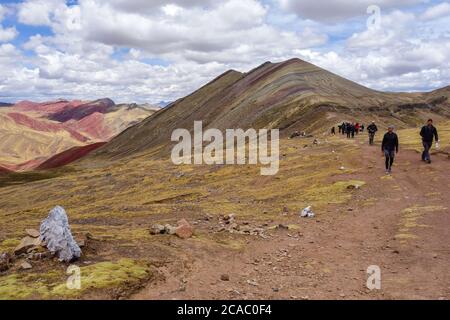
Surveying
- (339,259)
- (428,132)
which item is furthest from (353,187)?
(339,259)

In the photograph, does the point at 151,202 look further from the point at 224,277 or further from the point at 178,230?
the point at 224,277

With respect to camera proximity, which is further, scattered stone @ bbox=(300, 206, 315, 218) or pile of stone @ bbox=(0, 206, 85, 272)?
scattered stone @ bbox=(300, 206, 315, 218)

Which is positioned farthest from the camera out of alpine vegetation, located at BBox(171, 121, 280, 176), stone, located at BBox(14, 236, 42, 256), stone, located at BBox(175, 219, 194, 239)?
alpine vegetation, located at BBox(171, 121, 280, 176)

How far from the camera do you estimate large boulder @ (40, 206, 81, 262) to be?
1177 centimetres

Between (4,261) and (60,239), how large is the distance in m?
1.49

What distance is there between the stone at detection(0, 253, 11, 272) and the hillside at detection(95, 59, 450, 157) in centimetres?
6300

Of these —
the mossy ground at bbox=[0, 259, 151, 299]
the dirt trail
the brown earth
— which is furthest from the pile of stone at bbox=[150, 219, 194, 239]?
the mossy ground at bbox=[0, 259, 151, 299]

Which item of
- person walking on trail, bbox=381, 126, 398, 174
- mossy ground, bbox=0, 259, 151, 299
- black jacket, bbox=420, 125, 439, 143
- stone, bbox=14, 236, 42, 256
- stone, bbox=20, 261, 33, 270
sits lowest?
mossy ground, bbox=0, 259, 151, 299

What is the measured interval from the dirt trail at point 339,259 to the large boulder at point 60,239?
2.52 m

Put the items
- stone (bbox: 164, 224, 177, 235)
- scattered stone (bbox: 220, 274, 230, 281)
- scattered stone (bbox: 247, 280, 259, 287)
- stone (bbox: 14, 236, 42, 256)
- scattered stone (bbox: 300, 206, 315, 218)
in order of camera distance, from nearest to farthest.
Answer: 1. scattered stone (bbox: 247, 280, 259, 287)
2. scattered stone (bbox: 220, 274, 230, 281)
3. stone (bbox: 14, 236, 42, 256)
4. stone (bbox: 164, 224, 177, 235)
5. scattered stone (bbox: 300, 206, 315, 218)

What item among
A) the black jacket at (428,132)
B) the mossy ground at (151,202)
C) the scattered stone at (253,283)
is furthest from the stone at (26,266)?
the black jacket at (428,132)

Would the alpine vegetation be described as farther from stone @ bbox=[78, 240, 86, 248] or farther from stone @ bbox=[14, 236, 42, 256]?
stone @ bbox=[14, 236, 42, 256]

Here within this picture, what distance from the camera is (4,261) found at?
38.1 feet

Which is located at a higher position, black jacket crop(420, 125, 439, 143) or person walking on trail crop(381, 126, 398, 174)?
black jacket crop(420, 125, 439, 143)
